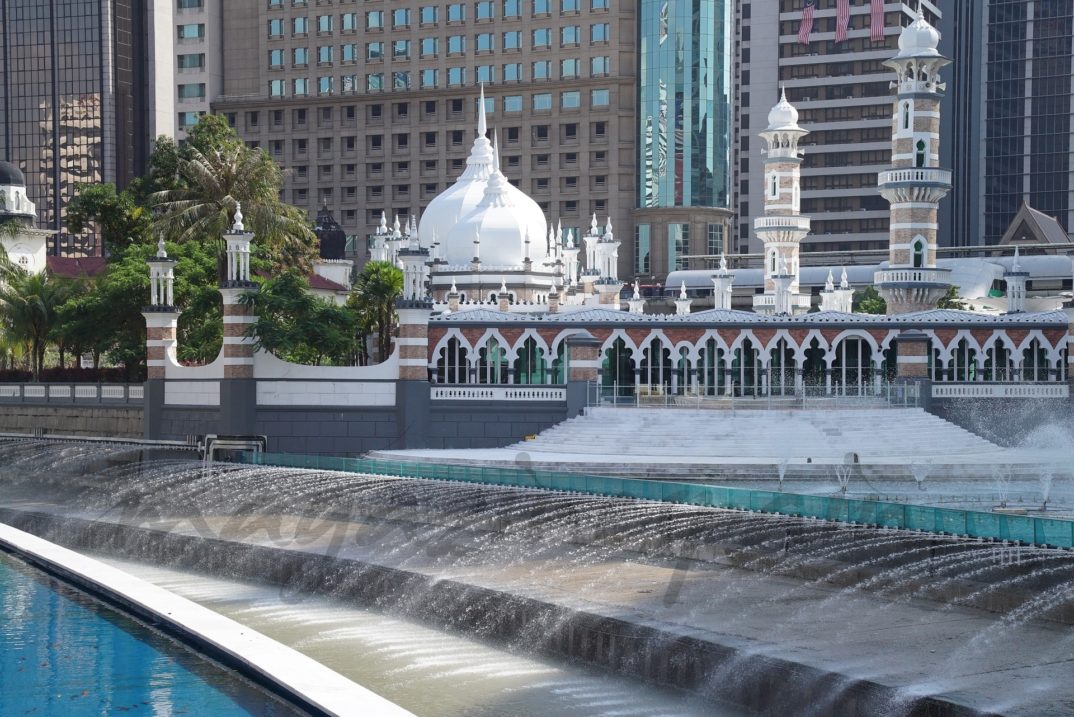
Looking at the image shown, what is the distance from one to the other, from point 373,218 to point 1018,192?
194 ft

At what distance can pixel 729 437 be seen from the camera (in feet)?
152

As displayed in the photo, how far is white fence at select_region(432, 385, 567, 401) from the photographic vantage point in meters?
47.5

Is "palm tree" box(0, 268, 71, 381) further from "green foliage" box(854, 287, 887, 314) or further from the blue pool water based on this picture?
"green foliage" box(854, 287, 887, 314)

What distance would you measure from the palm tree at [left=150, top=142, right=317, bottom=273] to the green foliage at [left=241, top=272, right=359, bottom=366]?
947 cm

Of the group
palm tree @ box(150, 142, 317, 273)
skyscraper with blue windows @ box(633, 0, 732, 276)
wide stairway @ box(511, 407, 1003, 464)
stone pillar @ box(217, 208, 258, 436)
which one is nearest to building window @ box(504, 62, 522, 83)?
skyscraper with blue windows @ box(633, 0, 732, 276)

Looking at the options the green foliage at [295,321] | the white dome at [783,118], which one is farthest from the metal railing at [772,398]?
the white dome at [783,118]

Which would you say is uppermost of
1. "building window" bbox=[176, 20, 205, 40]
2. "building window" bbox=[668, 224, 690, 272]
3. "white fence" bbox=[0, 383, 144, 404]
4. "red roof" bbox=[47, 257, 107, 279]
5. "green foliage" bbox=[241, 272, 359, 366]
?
"building window" bbox=[176, 20, 205, 40]

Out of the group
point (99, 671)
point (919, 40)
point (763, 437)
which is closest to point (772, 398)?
point (763, 437)

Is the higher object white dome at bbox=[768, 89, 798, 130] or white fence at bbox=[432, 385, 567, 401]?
white dome at bbox=[768, 89, 798, 130]

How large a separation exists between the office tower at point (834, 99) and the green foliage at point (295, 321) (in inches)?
3443

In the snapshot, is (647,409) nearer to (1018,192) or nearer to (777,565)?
(777,565)

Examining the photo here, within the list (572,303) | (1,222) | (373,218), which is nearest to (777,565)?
(572,303)

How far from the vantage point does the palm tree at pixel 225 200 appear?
59656 mm

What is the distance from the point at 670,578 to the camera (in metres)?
22.9
